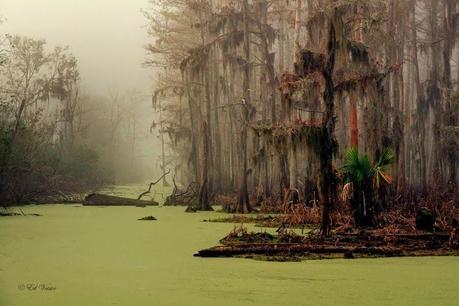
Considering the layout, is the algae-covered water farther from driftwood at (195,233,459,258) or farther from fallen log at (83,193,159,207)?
fallen log at (83,193,159,207)

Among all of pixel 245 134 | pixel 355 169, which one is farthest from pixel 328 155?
pixel 245 134

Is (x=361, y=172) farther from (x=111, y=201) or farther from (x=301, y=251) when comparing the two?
(x=111, y=201)

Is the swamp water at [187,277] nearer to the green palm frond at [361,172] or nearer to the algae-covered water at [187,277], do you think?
the algae-covered water at [187,277]

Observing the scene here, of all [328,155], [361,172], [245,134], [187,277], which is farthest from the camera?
[245,134]

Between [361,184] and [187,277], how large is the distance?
4824 millimetres

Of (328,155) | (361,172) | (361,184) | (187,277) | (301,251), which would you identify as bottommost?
(187,277)

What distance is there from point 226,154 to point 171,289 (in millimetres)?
19408

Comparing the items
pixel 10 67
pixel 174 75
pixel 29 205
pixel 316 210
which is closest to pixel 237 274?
pixel 316 210

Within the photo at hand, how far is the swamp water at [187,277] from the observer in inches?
202

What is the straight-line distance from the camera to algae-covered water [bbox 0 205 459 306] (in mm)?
5137

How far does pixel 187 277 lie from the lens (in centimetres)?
623

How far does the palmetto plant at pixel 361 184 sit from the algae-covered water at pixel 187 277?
2485 millimetres

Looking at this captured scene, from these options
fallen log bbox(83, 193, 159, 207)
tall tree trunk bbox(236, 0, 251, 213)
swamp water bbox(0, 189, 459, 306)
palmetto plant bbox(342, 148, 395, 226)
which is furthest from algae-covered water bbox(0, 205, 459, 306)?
fallen log bbox(83, 193, 159, 207)

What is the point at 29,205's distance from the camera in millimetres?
19750
